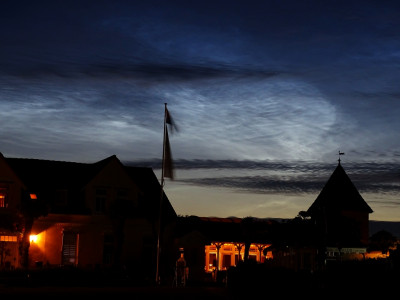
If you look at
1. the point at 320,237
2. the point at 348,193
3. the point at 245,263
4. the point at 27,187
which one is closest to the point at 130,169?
the point at 27,187

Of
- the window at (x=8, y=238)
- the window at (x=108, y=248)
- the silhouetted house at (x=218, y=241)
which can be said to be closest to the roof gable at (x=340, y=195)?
the silhouetted house at (x=218, y=241)

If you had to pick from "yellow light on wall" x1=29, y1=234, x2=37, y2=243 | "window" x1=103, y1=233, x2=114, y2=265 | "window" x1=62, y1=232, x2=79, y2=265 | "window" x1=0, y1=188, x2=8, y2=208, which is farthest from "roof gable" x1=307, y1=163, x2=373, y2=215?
"window" x1=0, y1=188, x2=8, y2=208

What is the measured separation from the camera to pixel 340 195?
72.0 metres

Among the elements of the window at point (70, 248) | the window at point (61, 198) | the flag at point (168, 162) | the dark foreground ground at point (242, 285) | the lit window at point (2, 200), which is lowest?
the dark foreground ground at point (242, 285)

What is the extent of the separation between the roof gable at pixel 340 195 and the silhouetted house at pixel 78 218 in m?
19.6

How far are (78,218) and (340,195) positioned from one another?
2874 cm

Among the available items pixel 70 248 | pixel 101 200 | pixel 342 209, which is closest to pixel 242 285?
pixel 70 248

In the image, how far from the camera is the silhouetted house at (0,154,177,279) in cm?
5041

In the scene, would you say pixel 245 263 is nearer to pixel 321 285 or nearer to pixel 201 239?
pixel 321 285

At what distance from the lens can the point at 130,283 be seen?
43.0 meters

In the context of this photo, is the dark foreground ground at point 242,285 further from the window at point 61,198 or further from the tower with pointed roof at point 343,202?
the tower with pointed roof at point 343,202

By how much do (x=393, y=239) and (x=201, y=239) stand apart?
19.6 meters

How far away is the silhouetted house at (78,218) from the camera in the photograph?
5041cm

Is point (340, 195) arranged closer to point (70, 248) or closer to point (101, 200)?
point (101, 200)
